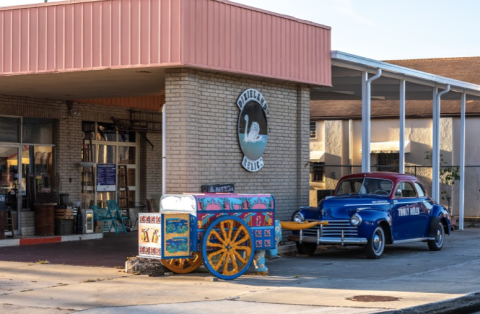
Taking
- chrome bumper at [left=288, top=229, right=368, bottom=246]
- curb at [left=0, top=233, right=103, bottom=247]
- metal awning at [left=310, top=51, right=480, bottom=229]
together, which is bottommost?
curb at [left=0, top=233, right=103, bottom=247]

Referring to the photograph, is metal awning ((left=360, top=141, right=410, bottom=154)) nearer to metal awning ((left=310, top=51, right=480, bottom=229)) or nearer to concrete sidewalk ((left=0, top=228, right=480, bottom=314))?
metal awning ((left=310, top=51, right=480, bottom=229))

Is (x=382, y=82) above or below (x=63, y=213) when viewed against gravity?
above

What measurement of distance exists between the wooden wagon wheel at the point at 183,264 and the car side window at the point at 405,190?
210 inches

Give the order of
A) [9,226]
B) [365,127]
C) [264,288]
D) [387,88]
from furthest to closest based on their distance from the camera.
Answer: [387,88]
[365,127]
[9,226]
[264,288]

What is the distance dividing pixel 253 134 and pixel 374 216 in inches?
117

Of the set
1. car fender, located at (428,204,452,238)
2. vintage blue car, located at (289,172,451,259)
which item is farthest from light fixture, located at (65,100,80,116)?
car fender, located at (428,204,452,238)

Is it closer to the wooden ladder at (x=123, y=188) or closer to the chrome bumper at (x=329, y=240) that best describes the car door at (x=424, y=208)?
the chrome bumper at (x=329, y=240)

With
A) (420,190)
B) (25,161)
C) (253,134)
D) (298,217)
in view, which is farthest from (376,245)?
(25,161)

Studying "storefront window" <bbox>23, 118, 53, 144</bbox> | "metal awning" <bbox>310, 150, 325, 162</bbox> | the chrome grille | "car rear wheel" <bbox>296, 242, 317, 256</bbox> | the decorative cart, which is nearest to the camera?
the decorative cart

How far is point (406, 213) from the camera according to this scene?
16.4 metres

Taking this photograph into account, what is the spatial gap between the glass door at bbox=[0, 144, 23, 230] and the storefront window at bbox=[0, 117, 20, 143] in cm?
17

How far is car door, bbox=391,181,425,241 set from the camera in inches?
633

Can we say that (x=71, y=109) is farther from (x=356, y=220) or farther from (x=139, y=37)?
(x=356, y=220)

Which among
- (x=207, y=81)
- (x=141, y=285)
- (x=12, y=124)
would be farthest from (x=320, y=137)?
(x=141, y=285)
